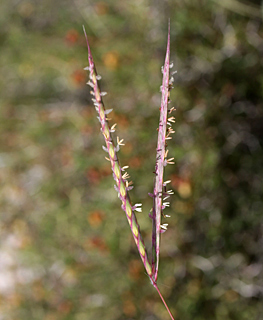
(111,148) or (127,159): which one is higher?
(111,148)

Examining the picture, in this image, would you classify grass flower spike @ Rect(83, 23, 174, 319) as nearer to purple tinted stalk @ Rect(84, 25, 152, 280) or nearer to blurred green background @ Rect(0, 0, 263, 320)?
purple tinted stalk @ Rect(84, 25, 152, 280)

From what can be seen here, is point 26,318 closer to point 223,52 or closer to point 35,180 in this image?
point 35,180

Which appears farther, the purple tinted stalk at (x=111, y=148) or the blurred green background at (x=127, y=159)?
the blurred green background at (x=127, y=159)

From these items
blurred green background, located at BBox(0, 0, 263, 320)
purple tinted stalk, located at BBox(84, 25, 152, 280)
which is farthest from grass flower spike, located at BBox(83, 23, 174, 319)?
blurred green background, located at BBox(0, 0, 263, 320)

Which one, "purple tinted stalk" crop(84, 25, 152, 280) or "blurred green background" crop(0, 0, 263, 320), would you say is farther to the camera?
"blurred green background" crop(0, 0, 263, 320)

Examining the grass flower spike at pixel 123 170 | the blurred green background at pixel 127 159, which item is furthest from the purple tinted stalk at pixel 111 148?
the blurred green background at pixel 127 159

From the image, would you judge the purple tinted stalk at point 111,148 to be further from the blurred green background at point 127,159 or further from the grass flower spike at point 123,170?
the blurred green background at point 127,159

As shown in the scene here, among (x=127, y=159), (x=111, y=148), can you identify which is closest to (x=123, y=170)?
(x=111, y=148)

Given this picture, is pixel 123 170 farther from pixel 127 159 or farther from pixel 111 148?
pixel 127 159
